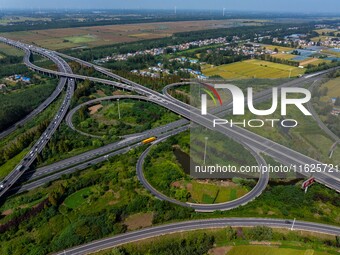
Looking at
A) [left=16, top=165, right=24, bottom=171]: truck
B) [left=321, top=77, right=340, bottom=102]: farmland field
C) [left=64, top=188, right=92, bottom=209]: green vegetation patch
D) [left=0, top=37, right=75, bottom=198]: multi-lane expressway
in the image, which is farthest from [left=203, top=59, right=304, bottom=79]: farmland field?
[left=16, top=165, right=24, bottom=171]: truck

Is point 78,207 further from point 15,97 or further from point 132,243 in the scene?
point 15,97

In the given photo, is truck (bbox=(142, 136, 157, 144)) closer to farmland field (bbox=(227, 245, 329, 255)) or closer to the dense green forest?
farmland field (bbox=(227, 245, 329, 255))

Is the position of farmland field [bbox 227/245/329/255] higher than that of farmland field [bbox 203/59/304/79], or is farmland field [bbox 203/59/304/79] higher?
farmland field [bbox 203/59/304/79]

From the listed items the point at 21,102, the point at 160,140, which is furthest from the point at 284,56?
the point at 21,102

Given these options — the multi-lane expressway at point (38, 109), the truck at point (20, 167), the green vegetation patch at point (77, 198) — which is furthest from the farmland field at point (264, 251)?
the multi-lane expressway at point (38, 109)

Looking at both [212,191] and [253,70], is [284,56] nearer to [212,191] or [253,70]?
[253,70]

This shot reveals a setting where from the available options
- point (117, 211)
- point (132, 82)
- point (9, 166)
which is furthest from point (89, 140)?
point (132, 82)

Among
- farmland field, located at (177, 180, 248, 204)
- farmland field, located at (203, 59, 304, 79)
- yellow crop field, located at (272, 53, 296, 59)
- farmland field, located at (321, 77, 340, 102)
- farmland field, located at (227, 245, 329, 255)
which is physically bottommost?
farmland field, located at (227, 245, 329, 255)
